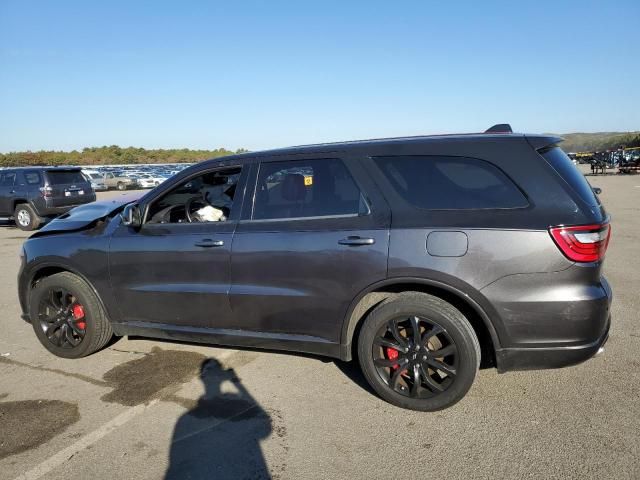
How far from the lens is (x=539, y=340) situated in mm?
2883

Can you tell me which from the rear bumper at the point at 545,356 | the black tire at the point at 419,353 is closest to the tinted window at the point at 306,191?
the black tire at the point at 419,353

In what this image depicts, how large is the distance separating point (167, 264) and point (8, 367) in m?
1.82

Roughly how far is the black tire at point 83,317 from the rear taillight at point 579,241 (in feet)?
11.7

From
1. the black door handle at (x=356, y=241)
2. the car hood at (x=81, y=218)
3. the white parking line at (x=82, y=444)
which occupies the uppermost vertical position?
the car hood at (x=81, y=218)

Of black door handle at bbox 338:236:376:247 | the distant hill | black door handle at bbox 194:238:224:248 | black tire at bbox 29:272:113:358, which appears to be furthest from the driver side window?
the distant hill

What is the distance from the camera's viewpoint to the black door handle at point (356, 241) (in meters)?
3.10

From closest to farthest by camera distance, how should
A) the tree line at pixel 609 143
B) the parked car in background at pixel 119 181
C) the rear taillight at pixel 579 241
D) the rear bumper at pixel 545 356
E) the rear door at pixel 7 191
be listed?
the rear taillight at pixel 579 241 → the rear bumper at pixel 545 356 → the rear door at pixel 7 191 → the parked car in background at pixel 119 181 → the tree line at pixel 609 143

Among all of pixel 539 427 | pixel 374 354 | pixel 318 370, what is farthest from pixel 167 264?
pixel 539 427

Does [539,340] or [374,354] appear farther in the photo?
[374,354]

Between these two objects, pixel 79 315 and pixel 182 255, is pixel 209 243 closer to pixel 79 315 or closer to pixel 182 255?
pixel 182 255

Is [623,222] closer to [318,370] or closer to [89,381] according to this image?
[318,370]

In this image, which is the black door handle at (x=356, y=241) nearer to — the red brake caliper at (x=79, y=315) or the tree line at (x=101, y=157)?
the red brake caliper at (x=79, y=315)

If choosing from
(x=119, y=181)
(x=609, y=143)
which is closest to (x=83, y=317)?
(x=119, y=181)

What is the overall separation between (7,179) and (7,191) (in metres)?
0.39
